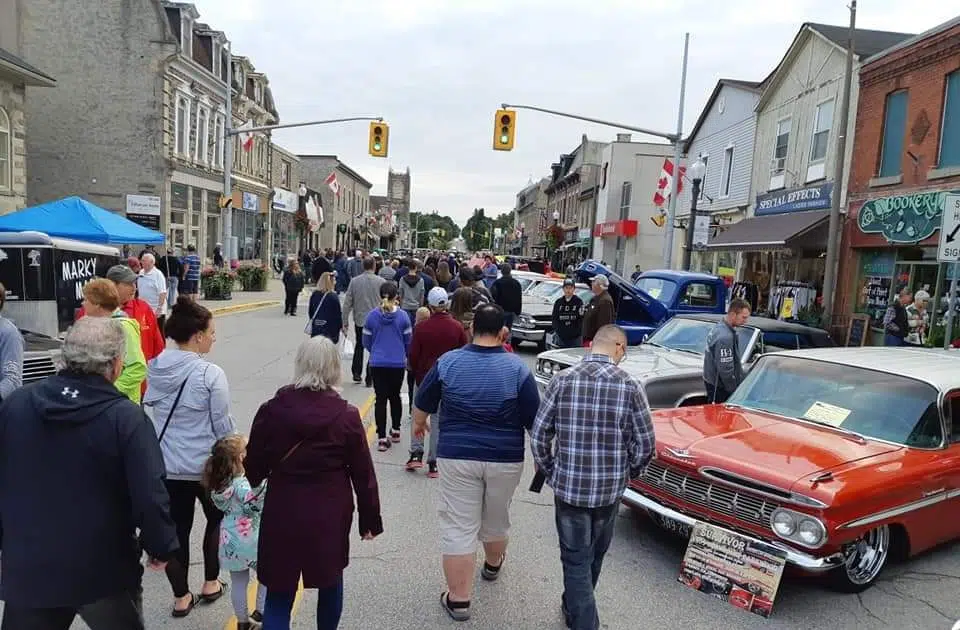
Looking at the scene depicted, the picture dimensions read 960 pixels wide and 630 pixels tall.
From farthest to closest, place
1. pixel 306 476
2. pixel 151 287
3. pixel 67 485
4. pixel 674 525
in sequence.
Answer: pixel 151 287 < pixel 674 525 < pixel 306 476 < pixel 67 485

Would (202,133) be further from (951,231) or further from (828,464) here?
(828,464)

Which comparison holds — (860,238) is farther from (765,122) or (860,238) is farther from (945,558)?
(945,558)

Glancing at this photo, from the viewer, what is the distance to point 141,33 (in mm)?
26188

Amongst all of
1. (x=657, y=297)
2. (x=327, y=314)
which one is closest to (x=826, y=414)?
(x=327, y=314)

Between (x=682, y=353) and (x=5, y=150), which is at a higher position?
(x=5, y=150)

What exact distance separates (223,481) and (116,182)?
89.3ft

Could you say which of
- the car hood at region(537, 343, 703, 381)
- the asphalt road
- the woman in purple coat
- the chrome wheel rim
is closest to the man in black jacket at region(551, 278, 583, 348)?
the car hood at region(537, 343, 703, 381)

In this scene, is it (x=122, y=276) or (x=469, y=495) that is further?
(x=122, y=276)

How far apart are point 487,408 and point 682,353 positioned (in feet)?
18.2

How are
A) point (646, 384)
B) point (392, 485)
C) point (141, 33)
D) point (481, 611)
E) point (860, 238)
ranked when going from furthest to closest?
point (141, 33), point (860, 238), point (646, 384), point (392, 485), point (481, 611)

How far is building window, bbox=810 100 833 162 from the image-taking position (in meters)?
18.2

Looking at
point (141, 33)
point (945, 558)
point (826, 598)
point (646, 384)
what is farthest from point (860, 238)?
point (141, 33)

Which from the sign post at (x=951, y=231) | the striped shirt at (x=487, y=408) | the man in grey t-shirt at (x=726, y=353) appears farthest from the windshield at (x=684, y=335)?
the striped shirt at (x=487, y=408)

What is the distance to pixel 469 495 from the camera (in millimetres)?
3951
